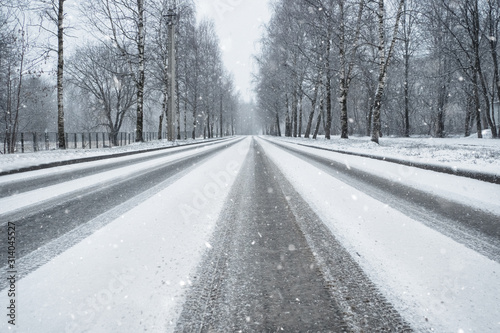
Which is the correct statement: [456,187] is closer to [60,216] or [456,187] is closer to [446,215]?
[446,215]

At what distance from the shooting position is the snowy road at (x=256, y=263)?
1.06 metres

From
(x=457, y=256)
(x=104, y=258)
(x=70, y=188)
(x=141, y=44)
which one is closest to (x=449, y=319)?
(x=457, y=256)

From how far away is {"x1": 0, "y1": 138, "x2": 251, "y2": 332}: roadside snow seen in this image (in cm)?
102

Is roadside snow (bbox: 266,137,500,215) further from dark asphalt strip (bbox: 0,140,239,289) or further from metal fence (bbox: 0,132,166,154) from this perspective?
metal fence (bbox: 0,132,166,154)

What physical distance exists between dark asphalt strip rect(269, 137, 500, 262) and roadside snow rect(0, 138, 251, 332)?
182cm

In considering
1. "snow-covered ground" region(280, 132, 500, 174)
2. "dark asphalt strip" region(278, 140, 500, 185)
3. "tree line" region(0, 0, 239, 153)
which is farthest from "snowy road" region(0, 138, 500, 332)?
"tree line" region(0, 0, 239, 153)

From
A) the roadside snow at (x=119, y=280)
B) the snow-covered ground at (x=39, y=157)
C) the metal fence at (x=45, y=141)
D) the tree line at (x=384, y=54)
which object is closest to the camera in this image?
the roadside snow at (x=119, y=280)

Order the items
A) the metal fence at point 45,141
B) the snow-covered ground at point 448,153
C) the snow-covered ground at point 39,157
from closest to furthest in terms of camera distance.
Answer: the snow-covered ground at point 448,153
the snow-covered ground at point 39,157
the metal fence at point 45,141

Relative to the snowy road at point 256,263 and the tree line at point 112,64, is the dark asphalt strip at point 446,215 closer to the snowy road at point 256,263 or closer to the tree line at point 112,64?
the snowy road at point 256,263

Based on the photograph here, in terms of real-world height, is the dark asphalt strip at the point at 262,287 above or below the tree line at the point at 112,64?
below

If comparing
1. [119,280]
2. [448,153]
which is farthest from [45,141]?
[448,153]

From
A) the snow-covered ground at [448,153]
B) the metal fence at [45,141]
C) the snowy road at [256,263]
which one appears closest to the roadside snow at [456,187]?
the snowy road at [256,263]

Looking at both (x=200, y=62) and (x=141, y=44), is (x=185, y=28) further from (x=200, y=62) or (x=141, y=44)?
(x=141, y=44)

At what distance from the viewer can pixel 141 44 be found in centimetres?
1614
